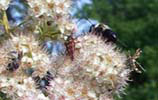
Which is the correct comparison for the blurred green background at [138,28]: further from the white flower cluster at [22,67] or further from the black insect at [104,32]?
the white flower cluster at [22,67]

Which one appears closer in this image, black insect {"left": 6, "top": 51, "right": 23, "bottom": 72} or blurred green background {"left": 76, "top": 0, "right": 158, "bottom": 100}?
black insect {"left": 6, "top": 51, "right": 23, "bottom": 72}

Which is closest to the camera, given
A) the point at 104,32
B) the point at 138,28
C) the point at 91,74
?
the point at 91,74

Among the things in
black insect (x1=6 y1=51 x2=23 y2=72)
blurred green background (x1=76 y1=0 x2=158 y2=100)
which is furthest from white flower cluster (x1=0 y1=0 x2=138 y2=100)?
blurred green background (x1=76 y1=0 x2=158 y2=100)

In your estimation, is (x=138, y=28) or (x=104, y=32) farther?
(x=138, y=28)

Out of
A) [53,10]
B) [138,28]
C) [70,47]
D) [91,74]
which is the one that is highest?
[138,28]

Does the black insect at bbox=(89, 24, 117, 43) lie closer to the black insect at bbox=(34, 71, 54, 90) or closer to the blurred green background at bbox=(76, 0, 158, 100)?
the black insect at bbox=(34, 71, 54, 90)

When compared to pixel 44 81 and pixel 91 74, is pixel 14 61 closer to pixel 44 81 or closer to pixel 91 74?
pixel 44 81

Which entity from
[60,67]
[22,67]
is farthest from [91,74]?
[22,67]
